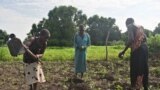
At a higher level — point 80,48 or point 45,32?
point 45,32

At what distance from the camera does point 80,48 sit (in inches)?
506

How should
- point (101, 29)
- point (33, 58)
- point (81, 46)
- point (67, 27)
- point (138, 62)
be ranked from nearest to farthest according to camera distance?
point (33, 58) → point (138, 62) → point (81, 46) → point (67, 27) → point (101, 29)

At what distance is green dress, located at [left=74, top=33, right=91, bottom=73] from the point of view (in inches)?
500

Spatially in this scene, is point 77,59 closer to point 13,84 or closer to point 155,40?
point 13,84

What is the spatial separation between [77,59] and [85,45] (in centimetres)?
52

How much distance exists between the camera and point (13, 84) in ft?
39.5

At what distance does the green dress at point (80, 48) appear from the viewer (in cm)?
1270

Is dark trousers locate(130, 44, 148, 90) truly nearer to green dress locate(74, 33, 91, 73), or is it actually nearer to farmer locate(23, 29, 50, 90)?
farmer locate(23, 29, 50, 90)

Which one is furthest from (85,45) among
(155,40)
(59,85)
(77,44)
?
(155,40)

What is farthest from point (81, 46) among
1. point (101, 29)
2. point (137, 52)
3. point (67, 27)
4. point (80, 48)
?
point (101, 29)

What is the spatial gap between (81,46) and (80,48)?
4.0 inches

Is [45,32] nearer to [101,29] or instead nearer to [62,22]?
[62,22]

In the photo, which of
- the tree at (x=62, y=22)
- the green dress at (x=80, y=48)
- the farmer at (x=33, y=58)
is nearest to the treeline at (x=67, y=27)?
the tree at (x=62, y=22)

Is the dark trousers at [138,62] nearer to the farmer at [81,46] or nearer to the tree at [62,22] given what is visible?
the farmer at [81,46]
